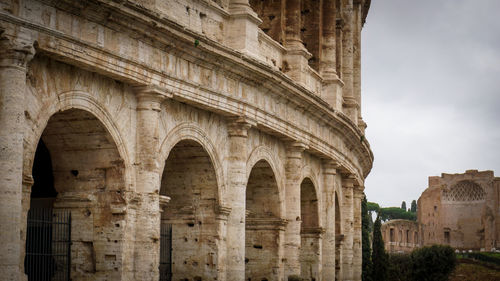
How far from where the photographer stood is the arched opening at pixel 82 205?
518 inches

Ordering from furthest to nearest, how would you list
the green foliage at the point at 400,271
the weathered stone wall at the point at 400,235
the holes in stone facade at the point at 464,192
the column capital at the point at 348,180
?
the weathered stone wall at the point at 400,235, the holes in stone facade at the point at 464,192, the green foliage at the point at 400,271, the column capital at the point at 348,180

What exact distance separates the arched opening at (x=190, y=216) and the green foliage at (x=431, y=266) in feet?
92.9

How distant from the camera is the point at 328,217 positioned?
2272 cm

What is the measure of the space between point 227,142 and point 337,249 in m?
9.00

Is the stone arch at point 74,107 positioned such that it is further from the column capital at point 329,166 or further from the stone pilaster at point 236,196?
the column capital at point 329,166

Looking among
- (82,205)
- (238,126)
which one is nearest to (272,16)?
(238,126)

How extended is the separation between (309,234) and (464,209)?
2175 inches

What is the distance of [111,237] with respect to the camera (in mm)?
13242

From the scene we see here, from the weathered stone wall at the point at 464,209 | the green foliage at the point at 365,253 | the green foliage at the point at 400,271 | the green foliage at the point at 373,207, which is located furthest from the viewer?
the green foliage at the point at 373,207

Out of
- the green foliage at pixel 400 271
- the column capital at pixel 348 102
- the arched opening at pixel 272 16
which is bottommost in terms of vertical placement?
the green foliage at pixel 400 271

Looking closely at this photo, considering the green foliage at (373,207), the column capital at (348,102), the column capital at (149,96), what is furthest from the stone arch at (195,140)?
the green foliage at (373,207)

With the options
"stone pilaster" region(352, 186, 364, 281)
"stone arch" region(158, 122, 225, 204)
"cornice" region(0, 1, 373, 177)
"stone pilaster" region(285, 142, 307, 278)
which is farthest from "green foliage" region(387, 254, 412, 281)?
"stone arch" region(158, 122, 225, 204)

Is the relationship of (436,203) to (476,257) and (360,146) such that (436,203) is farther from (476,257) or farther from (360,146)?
(360,146)

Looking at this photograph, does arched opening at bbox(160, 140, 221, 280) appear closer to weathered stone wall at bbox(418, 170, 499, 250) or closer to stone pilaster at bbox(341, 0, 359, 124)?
stone pilaster at bbox(341, 0, 359, 124)
